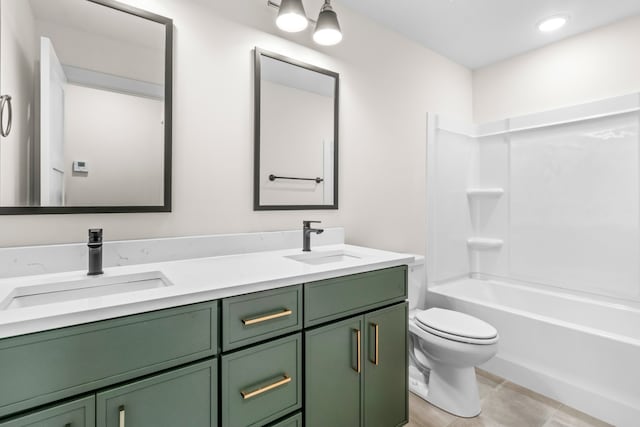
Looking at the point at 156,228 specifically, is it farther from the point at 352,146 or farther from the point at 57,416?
the point at 352,146

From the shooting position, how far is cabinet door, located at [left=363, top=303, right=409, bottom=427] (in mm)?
1444

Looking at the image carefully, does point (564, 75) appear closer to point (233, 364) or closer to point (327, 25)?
point (327, 25)

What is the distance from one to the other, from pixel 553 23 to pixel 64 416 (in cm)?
325

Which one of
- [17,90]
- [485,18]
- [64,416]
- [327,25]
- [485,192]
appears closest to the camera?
[64,416]

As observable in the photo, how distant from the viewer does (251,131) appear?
68.2 inches

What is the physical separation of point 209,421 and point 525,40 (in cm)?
317

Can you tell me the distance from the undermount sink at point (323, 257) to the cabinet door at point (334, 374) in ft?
1.44

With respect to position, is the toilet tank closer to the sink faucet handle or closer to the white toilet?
the white toilet

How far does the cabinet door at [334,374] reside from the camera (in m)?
1.25

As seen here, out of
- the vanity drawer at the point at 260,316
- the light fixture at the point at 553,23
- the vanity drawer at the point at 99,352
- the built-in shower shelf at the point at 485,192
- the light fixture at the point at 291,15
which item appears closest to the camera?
the vanity drawer at the point at 99,352

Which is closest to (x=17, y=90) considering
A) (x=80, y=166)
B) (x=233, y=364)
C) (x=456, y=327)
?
(x=80, y=166)

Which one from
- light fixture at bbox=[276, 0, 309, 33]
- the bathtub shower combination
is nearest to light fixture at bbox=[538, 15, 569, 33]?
the bathtub shower combination

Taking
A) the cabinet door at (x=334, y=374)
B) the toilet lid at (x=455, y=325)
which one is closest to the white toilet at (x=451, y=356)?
the toilet lid at (x=455, y=325)

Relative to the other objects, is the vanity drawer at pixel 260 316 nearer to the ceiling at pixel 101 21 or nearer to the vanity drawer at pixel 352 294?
the vanity drawer at pixel 352 294
